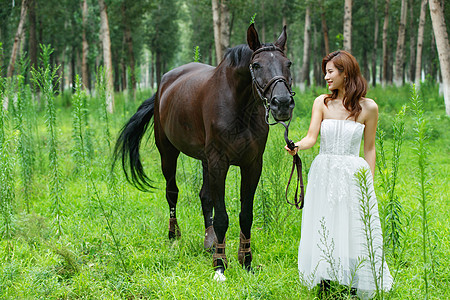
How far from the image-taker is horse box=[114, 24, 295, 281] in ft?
8.95

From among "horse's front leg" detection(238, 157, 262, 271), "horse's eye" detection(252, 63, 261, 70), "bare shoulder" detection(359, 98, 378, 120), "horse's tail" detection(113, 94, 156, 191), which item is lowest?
"horse's front leg" detection(238, 157, 262, 271)

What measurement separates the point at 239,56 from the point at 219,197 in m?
1.26

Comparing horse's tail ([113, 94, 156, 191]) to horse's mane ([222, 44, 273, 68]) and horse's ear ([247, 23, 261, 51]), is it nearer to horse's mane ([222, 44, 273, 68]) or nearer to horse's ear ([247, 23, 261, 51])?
horse's mane ([222, 44, 273, 68])

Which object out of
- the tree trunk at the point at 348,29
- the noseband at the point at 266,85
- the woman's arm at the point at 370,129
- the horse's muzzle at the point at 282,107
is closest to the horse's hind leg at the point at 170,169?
the noseband at the point at 266,85

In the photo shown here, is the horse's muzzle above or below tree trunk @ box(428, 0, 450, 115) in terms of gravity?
below

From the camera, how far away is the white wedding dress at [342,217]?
8.64 feet

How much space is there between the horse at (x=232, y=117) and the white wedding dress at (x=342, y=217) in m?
0.49

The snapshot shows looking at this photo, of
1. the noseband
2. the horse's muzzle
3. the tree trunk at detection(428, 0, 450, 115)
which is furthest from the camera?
the tree trunk at detection(428, 0, 450, 115)

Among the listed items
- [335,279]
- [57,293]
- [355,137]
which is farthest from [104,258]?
[355,137]

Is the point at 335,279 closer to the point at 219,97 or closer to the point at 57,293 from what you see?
the point at 219,97

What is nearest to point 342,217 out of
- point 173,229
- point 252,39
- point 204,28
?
point 252,39

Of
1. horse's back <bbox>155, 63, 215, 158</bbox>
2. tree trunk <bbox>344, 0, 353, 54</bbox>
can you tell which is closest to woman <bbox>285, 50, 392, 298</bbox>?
horse's back <bbox>155, 63, 215, 158</bbox>

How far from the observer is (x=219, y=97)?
10.6ft

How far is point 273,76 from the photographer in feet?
8.70
